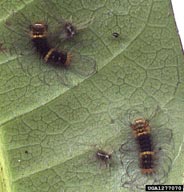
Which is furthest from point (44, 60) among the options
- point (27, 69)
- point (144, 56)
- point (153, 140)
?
point (153, 140)

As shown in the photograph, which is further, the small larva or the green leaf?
the small larva

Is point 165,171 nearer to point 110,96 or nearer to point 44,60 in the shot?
point 110,96

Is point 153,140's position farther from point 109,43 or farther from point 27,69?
point 27,69

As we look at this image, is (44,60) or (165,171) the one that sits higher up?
(44,60)

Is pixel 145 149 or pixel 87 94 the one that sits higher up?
pixel 87 94

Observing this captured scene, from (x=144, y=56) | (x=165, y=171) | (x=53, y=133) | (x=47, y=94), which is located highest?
(x=144, y=56)

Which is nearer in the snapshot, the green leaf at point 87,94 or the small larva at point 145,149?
the green leaf at point 87,94
